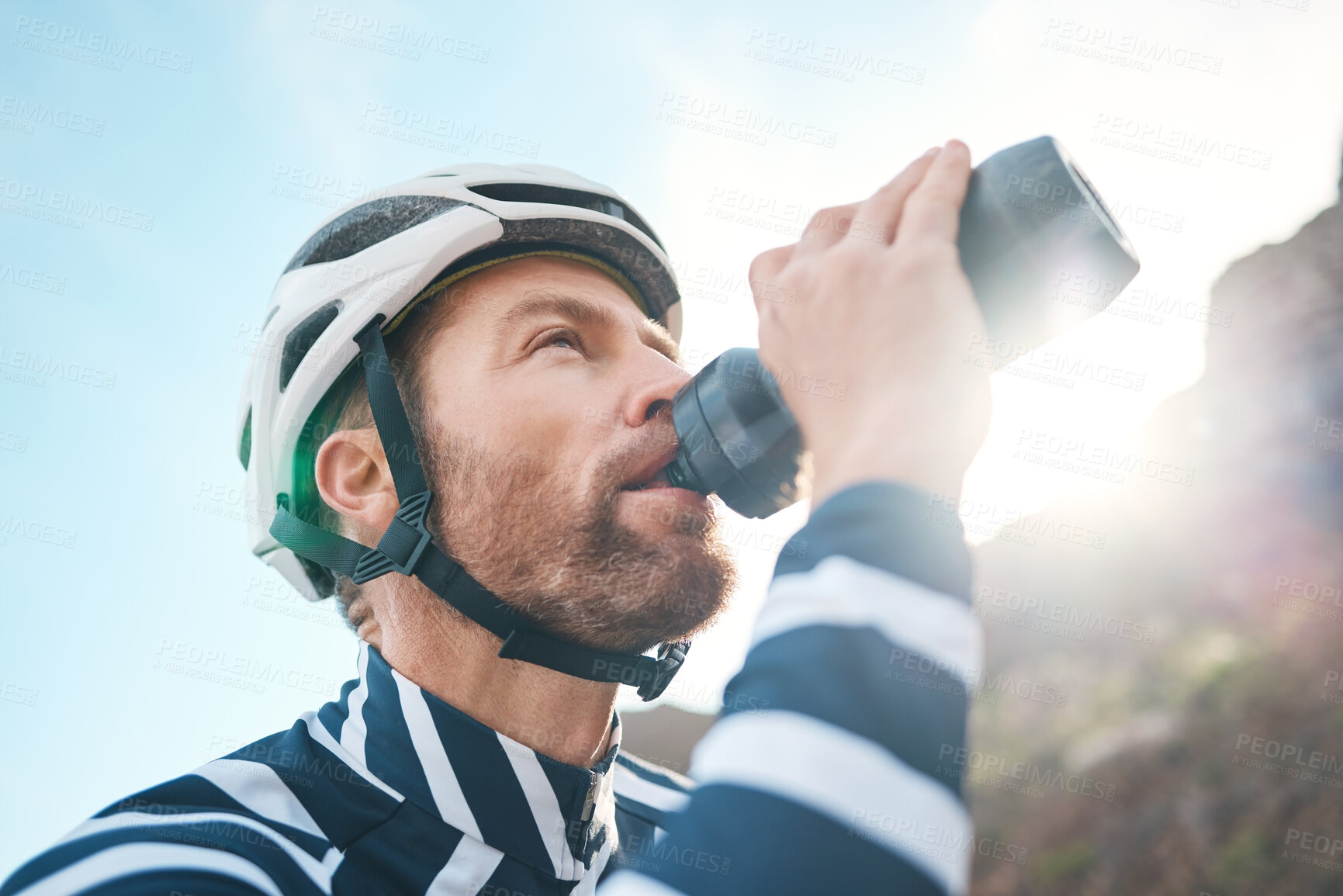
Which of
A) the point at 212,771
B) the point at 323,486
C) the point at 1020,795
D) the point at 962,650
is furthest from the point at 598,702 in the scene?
the point at 1020,795

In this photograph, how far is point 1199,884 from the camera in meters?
17.3

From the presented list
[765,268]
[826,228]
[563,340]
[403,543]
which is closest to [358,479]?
[403,543]

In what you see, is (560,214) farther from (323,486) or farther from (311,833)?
(311,833)

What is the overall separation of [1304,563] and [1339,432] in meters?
4.45

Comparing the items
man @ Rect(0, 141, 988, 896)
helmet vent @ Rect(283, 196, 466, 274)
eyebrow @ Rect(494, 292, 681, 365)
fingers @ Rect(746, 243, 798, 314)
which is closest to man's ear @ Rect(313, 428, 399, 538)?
man @ Rect(0, 141, 988, 896)

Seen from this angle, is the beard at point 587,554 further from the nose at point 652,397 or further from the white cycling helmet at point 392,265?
the white cycling helmet at point 392,265

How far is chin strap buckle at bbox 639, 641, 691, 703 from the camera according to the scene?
8.14 ft

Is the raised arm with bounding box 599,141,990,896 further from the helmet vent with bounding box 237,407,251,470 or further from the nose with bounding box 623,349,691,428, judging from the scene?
the helmet vent with bounding box 237,407,251,470

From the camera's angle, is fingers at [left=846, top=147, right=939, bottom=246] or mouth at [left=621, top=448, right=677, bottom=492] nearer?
fingers at [left=846, top=147, right=939, bottom=246]

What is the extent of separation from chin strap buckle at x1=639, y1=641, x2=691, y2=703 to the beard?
16 centimetres

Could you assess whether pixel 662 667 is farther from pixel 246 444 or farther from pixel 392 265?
pixel 246 444

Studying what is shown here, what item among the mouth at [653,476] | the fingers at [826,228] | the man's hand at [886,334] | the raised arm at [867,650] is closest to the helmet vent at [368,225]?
the mouth at [653,476]

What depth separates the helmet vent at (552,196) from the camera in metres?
3.34

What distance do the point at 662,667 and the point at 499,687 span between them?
533mm
